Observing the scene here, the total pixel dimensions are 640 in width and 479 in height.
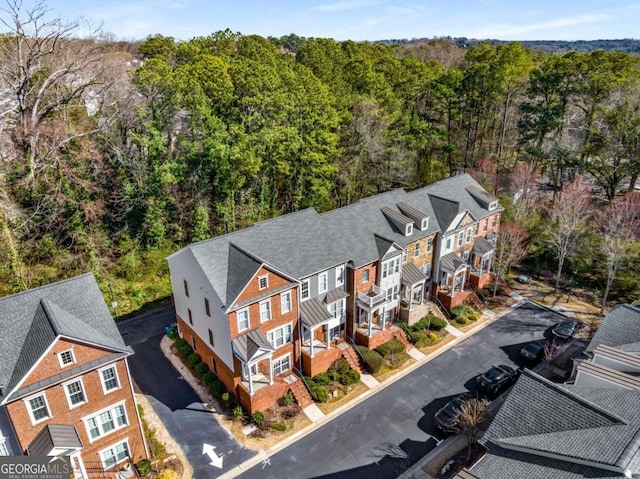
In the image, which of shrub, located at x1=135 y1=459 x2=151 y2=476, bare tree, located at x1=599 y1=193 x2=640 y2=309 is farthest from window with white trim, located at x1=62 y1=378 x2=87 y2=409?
bare tree, located at x1=599 y1=193 x2=640 y2=309

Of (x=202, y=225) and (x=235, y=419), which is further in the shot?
(x=202, y=225)

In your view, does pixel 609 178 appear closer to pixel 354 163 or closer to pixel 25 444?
pixel 354 163

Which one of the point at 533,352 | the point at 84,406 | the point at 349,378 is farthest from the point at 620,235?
the point at 84,406

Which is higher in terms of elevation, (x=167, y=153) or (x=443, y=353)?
(x=167, y=153)

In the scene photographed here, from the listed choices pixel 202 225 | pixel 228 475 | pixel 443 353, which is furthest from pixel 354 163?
pixel 228 475

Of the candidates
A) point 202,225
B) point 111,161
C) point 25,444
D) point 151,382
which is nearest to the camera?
point 25,444

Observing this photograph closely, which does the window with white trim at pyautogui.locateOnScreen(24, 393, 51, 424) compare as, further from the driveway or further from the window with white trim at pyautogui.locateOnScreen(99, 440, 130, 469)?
the driveway
